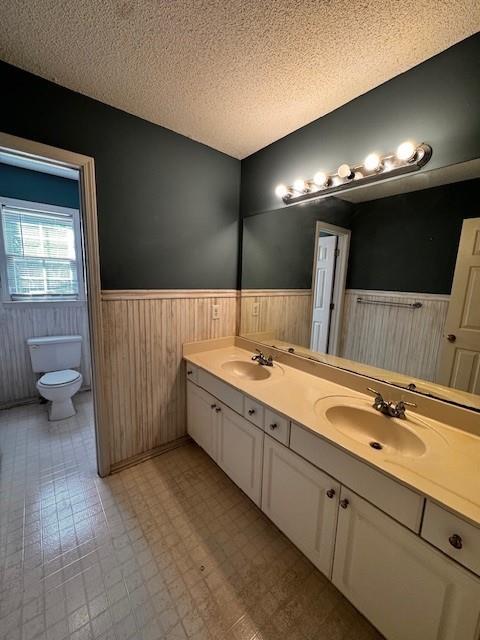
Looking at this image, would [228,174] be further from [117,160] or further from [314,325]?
[314,325]

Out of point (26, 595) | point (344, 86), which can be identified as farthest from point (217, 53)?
point (26, 595)

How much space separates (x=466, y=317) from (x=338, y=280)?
660 mm

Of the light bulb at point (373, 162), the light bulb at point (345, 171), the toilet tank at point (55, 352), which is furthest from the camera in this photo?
the toilet tank at point (55, 352)

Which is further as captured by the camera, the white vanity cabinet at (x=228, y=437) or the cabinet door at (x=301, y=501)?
the white vanity cabinet at (x=228, y=437)

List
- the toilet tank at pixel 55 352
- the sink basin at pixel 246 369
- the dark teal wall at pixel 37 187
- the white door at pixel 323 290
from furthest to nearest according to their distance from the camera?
the toilet tank at pixel 55 352 → the dark teal wall at pixel 37 187 → the sink basin at pixel 246 369 → the white door at pixel 323 290

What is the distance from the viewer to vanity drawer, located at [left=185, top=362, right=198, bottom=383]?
1.93 m

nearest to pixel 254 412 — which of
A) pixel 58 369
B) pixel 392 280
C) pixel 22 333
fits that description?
pixel 392 280

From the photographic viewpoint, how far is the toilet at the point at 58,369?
2371 mm

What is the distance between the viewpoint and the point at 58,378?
2.47m

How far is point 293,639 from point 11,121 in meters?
2.62

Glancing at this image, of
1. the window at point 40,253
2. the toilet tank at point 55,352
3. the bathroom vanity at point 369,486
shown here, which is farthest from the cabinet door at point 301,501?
the window at point 40,253

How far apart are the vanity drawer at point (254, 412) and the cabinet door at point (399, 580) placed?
1.62 ft

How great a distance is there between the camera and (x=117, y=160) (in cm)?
159

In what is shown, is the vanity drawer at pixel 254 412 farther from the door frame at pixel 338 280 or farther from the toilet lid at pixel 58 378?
the toilet lid at pixel 58 378
